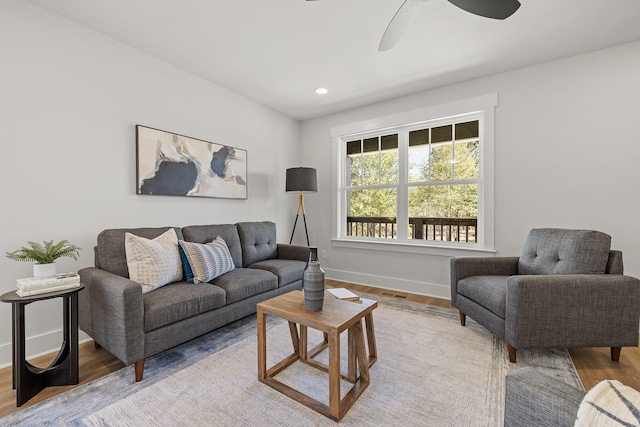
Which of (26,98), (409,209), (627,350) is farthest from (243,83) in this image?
(627,350)

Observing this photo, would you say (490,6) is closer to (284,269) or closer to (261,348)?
(261,348)

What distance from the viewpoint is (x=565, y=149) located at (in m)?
2.74

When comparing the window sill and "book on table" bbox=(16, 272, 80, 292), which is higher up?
"book on table" bbox=(16, 272, 80, 292)

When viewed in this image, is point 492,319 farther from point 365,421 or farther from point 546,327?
point 365,421

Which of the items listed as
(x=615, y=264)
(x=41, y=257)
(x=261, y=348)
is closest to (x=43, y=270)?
(x=41, y=257)

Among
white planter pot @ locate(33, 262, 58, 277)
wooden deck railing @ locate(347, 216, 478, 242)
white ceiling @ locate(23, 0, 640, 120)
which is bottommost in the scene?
white planter pot @ locate(33, 262, 58, 277)

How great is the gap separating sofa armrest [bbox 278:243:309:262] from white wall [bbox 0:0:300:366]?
1051 millimetres

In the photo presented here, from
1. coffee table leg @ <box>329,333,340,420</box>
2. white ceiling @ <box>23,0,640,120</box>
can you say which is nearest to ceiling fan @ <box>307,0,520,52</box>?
white ceiling @ <box>23,0,640,120</box>

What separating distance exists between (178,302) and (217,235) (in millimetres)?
1052

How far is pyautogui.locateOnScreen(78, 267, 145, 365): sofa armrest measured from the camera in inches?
64.7

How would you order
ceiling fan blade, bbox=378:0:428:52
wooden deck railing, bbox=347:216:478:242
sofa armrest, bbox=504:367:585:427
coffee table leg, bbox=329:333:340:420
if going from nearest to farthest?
sofa armrest, bbox=504:367:585:427
coffee table leg, bbox=329:333:340:420
ceiling fan blade, bbox=378:0:428:52
wooden deck railing, bbox=347:216:478:242

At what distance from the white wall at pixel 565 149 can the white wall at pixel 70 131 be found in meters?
2.98

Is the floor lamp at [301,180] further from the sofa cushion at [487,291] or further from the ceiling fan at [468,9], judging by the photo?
the sofa cushion at [487,291]

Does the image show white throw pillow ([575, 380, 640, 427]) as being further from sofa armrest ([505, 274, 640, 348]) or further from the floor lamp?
the floor lamp
